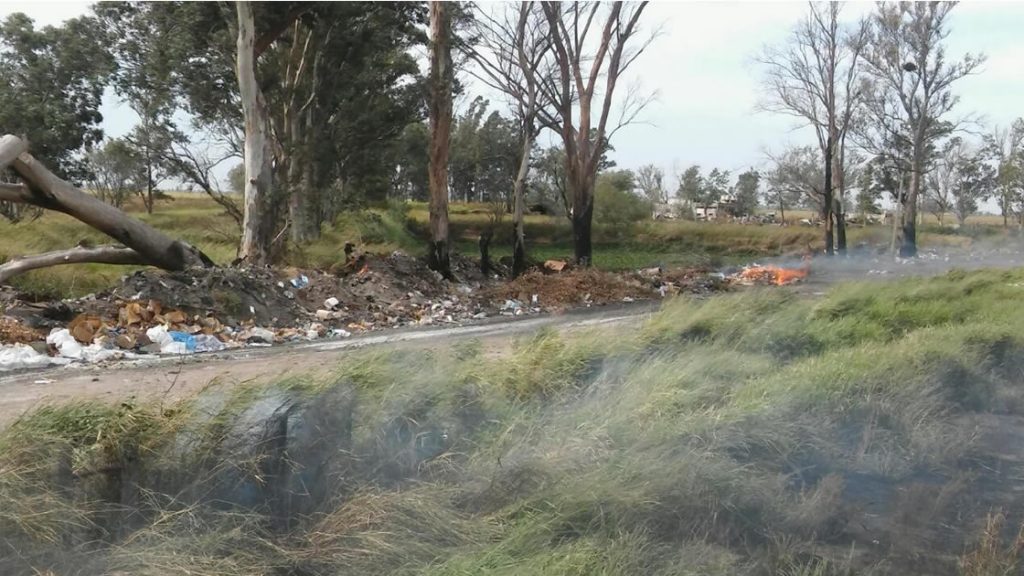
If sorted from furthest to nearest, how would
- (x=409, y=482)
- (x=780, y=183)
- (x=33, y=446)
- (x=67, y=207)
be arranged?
(x=780, y=183), (x=67, y=207), (x=409, y=482), (x=33, y=446)

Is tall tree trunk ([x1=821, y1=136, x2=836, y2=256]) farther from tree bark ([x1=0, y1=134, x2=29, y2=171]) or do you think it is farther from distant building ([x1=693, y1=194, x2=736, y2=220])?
tree bark ([x1=0, y1=134, x2=29, y2=171])

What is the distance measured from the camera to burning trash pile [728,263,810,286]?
2375cm

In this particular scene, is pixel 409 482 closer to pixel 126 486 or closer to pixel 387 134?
pixel 126 486

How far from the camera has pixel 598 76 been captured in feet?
87.6

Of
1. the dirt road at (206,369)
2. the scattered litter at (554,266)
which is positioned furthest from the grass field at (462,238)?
the dirt road at (206,369)

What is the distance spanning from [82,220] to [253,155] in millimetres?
4779

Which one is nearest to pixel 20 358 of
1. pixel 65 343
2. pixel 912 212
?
pixel 65 343

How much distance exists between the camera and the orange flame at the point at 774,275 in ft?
80.0

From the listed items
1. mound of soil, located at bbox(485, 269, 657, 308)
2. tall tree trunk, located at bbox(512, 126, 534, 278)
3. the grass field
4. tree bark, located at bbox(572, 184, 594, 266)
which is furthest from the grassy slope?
tree bark, located at bbox(572, 184, 594, 266)


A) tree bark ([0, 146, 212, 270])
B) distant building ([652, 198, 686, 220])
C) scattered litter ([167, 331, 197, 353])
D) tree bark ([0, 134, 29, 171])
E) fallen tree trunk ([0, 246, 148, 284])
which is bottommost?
scattered litter ([167, 331, 197, 353])

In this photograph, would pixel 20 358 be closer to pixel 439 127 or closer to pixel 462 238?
pixel 439 127

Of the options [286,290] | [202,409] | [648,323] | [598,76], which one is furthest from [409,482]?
[598,76]

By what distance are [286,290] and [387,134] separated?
2020cm

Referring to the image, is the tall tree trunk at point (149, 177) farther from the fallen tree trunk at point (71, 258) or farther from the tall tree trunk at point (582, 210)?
the fallen tree trunk at point (71, 258)
